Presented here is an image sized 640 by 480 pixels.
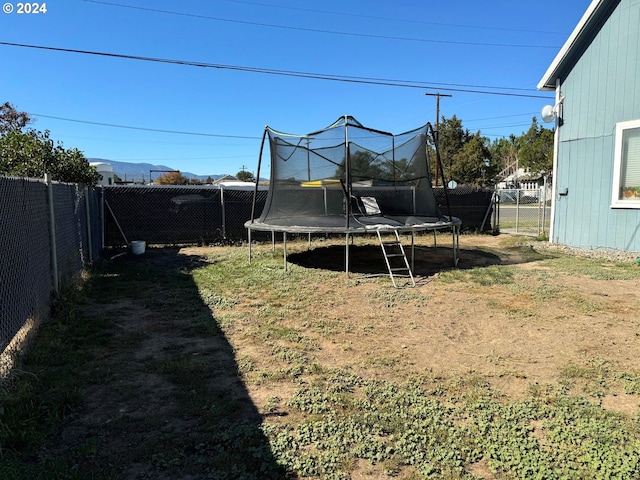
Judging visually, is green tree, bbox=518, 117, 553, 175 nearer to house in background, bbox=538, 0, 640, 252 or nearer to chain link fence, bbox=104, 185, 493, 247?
house in background, bbox=538, 0, 640, 252

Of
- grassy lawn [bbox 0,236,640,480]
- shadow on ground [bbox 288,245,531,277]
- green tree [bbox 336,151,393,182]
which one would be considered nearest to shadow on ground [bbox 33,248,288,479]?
grassy lawn [bbox 0,236,640,480]

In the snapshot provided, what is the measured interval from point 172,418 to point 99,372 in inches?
38.5

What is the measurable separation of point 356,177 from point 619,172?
15.9 ft

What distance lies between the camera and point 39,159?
307 inches

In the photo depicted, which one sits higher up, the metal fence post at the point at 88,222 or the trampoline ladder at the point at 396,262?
the metal fence post at the point at 88,222

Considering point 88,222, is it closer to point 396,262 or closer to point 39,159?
point 39,159

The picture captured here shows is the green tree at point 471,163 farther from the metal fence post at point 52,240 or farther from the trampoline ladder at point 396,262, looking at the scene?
the metal fence post at point 52,240

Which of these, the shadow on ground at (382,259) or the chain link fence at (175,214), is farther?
the chain link fence at (175,214)

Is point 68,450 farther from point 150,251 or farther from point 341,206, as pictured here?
point 150,251

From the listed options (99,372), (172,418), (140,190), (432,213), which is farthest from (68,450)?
(140,190)

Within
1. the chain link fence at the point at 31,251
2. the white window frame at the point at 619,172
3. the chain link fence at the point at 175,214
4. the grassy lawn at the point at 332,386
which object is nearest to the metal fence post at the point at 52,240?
the chain link fence at the point at 31,251

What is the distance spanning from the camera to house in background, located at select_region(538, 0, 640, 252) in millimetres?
7465

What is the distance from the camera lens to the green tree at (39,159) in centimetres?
727

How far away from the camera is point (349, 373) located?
311 centimetres
